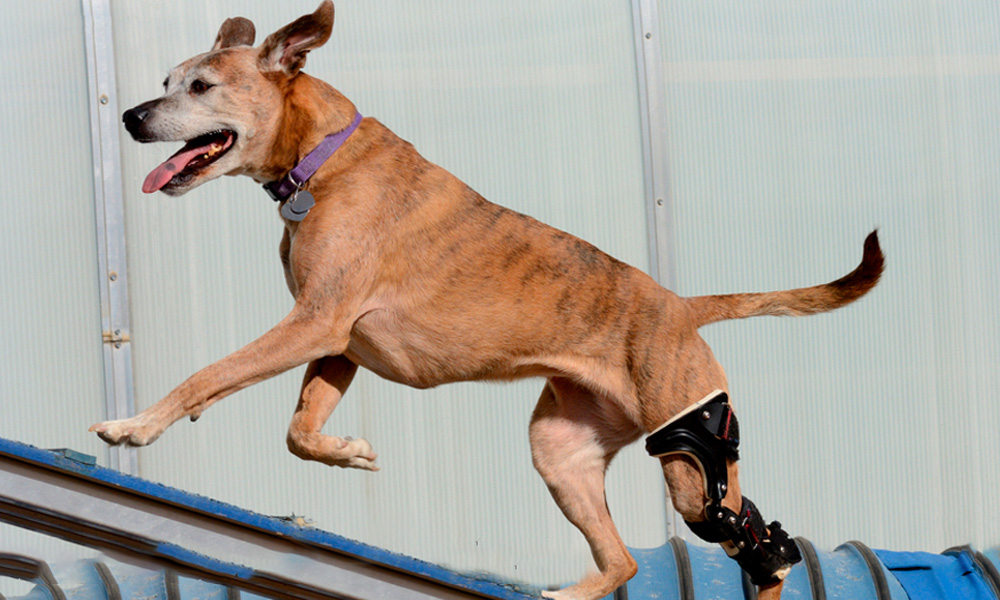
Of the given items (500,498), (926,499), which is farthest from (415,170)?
(926,499)

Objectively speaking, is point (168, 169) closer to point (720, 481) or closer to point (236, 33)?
point (236, 33)

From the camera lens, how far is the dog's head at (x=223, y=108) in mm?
2740

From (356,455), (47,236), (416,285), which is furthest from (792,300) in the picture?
(47,236)

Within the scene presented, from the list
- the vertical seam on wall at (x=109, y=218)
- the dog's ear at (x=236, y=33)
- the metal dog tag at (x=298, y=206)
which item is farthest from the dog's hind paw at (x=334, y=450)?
the vertical seam on wall at (x=109, y=218)

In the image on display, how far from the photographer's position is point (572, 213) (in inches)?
215

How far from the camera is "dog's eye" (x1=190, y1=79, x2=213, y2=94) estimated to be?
2787 millimetres

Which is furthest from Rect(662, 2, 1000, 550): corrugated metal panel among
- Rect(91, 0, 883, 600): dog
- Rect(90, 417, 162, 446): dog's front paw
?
Rect(90, 417, 162, 446): dog's front paw

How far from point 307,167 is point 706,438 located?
4.89ft

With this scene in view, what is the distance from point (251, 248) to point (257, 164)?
98.3 inches

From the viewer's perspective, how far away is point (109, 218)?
5.09 metres

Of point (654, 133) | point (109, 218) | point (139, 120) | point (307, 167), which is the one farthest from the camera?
point (654, 133)

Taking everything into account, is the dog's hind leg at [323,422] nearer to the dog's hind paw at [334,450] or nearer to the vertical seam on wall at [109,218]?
the dog's hind paw at [334,450]

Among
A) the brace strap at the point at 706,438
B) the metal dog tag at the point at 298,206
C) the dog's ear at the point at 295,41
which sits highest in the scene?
the dog's ear at the point at 295,41

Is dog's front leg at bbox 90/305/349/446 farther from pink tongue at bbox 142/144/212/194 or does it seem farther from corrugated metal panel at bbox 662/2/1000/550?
corrugated metal panel at bbox 662/2/1000/550
